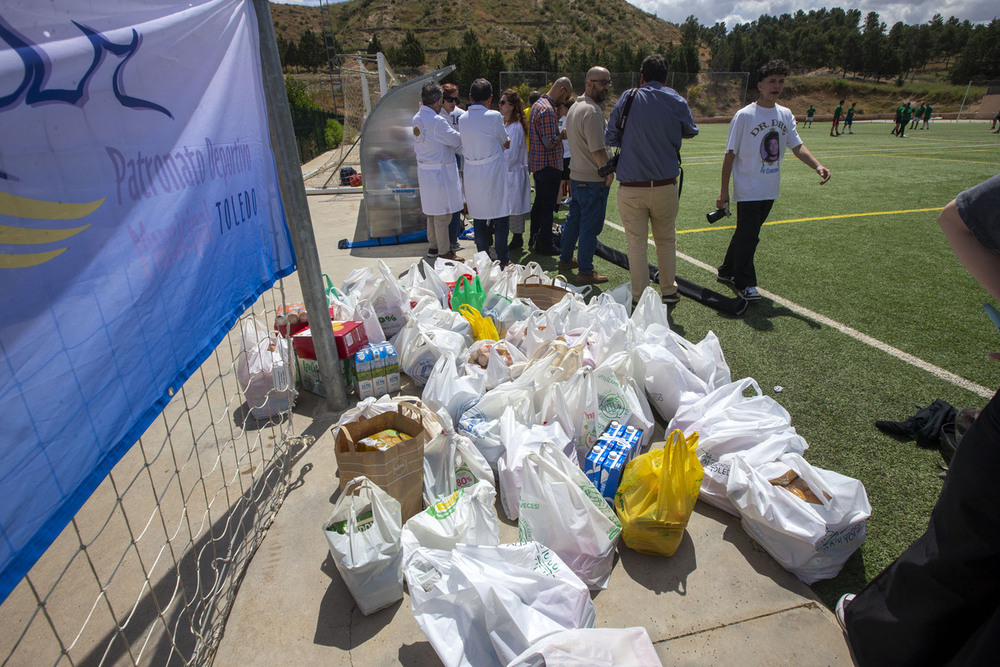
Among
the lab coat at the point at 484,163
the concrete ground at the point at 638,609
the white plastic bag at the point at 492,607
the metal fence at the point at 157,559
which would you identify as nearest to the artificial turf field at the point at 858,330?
the concrete ground at the point at 638,609

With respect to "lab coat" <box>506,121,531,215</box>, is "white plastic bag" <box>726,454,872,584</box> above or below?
below

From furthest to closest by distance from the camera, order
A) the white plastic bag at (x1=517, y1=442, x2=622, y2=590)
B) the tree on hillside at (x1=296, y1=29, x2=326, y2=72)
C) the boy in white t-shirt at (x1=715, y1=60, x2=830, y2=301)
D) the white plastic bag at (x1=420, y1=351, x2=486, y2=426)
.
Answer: the tree on hillside at (x1=296, y1=29, x2=326, y2=72)
the boy in white t-shirt at (x1=715, y1=60, x2=830, y2=301)
the white plastic bag at (x1=420, y1=351, x2=486, y2=426)
the white plastic bag at (x1=517, y1=442, x2=622, y2=590)

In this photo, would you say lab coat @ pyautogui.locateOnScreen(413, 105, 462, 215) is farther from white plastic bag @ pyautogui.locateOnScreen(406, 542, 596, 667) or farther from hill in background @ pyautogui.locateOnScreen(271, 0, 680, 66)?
hill in background @ pyautogui.locateOnScreen(271, 0, 680, 66)

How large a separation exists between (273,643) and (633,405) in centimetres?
187

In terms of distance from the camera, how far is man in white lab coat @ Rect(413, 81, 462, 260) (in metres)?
5.57

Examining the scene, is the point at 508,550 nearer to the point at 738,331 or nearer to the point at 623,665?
the point at 623,665

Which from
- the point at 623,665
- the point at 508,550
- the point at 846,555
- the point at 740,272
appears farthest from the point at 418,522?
the point at 740,272

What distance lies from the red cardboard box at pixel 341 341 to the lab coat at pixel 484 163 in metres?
2.68

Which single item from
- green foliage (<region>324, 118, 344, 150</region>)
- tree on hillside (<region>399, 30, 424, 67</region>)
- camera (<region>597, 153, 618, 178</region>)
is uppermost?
tree on hillside (<region>399, 30, 424, 67</region>)

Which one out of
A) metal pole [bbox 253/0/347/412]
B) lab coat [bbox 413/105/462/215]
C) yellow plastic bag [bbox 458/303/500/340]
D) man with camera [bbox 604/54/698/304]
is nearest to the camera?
metal pole [bbox 253/0/347/412]

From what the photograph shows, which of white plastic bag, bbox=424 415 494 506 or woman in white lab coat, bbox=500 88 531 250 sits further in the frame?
woman in white lab coat, bbox=500 88 531 250

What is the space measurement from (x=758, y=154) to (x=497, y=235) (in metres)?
2.60

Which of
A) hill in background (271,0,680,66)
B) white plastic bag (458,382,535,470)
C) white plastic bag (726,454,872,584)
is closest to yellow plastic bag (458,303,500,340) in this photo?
white plastic bag (458,382,535,470)

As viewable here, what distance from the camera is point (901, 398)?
10.1 ft
